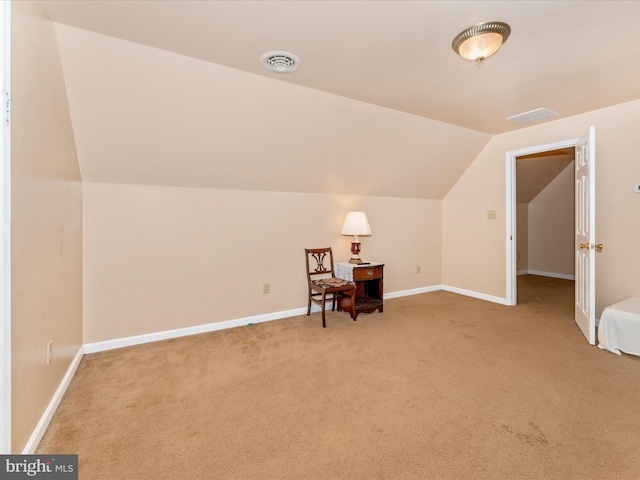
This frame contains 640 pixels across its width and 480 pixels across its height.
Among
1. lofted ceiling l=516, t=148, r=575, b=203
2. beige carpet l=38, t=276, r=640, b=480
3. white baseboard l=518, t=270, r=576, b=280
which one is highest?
lofted ceiling l=516, t=148, r=575, b=203

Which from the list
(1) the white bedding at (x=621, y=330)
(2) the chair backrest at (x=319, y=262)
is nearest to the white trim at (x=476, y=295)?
(1) the white bedding at (x=621, y=330)

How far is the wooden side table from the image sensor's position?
3.77 metres

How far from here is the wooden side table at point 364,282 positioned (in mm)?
3766

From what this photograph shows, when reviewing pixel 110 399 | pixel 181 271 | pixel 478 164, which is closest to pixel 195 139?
pixel 181 271

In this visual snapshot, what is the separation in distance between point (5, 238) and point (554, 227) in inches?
316

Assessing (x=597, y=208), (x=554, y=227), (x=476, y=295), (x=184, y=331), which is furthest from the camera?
(x=554, y=227)

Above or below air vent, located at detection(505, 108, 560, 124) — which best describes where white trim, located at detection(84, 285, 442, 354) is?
below

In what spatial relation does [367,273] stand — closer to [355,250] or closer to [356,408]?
[355,250]

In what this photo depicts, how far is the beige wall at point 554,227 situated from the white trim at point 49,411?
7.84 m

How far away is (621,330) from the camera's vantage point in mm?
2664

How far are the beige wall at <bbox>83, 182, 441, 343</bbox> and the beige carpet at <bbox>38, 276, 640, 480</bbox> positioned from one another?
360 mm

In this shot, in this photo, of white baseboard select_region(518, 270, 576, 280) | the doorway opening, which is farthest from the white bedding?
white baseboard select_region(518, 270, 576, 280)

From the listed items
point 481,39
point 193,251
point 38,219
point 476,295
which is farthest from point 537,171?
point 38,219

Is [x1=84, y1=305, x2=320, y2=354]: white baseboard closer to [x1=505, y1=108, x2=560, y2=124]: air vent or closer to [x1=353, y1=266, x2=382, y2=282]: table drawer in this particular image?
[x1=353, y1=266, x2=382, y2=282]: table drawer
